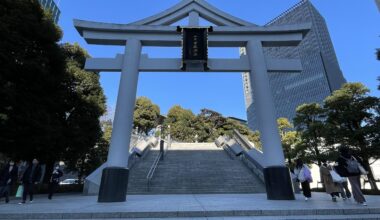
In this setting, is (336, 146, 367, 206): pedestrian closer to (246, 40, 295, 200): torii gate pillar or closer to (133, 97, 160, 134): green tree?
(246, 40, 295, 200): torii gate pillar

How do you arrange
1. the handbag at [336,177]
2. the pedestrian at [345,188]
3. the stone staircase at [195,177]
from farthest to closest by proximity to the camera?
the stone staircase at [195,177], the pedestrian at [345,188], the handbag at [336,177]

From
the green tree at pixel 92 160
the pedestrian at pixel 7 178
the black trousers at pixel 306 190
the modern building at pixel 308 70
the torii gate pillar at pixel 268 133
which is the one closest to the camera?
the torii gate pillar at pixel 268 133

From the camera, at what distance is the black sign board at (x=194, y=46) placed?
10.0m

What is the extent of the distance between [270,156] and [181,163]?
846 cm

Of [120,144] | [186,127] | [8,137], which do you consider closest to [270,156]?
[120,144]

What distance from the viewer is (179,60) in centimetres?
1023

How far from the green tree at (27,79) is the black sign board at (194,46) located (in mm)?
7503

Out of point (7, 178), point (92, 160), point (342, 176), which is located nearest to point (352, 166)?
point (342, 176)

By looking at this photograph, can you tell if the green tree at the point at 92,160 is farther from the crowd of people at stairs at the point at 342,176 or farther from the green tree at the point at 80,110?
the crowd of people at stairs at the point at 342,176

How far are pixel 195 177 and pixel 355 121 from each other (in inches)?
483

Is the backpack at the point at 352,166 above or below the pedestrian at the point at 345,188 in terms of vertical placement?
above

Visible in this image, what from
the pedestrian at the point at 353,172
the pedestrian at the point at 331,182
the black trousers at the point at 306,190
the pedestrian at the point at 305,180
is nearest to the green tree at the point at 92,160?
the pedestrian at the point at 305,180

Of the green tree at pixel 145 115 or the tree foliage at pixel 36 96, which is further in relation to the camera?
the green tree at pixel 145 115

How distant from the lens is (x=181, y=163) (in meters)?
16.8
